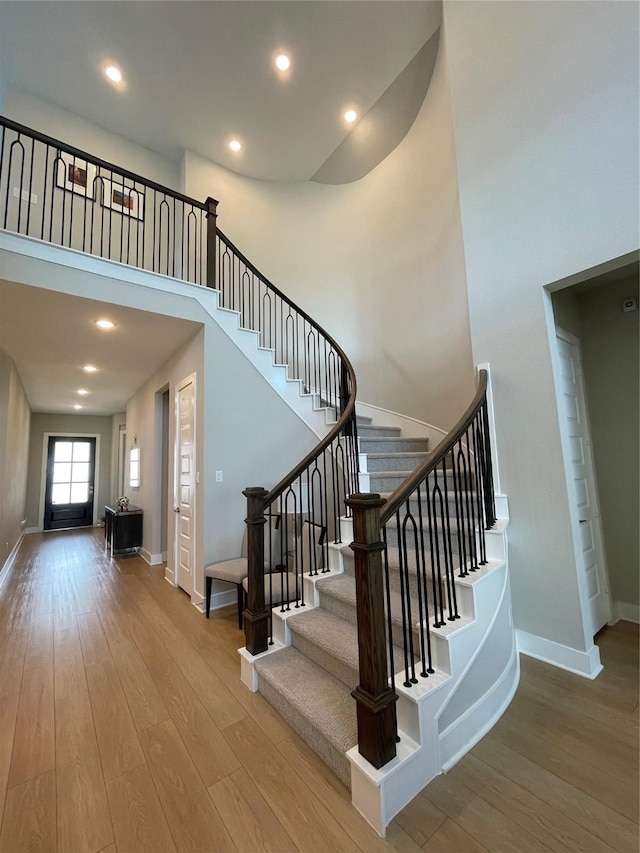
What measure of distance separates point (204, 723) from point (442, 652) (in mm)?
1335

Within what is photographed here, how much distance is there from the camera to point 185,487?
13.2 feet

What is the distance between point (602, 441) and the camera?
300 centimetres

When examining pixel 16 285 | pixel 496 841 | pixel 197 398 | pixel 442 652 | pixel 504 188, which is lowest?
pixel 496 841

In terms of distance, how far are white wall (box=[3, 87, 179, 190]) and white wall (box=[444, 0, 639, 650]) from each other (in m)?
4.36

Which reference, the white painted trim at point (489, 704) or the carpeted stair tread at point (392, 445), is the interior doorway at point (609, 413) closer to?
the white painted trim at point (489, 704)

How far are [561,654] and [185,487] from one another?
361 cm

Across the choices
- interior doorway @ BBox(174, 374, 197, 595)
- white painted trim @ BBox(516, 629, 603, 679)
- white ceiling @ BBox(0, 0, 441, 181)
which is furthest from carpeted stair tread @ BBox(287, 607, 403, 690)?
white ceiling @ BBox(0, 0, 441, 181)

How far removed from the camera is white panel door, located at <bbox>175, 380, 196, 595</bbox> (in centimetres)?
377

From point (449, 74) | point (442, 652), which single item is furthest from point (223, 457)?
Result: point (449, 74)

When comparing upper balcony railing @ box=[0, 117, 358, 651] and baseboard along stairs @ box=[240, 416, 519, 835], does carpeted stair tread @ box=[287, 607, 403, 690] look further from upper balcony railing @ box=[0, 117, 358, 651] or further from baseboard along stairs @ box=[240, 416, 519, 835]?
upper balcony railing @ box=[0, 117, 358, 651]

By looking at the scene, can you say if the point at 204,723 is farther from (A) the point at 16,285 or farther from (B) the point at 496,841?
(A) the point at 16,285

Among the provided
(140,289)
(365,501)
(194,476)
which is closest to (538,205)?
(365,501)

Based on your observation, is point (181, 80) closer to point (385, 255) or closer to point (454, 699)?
point (385, 255)

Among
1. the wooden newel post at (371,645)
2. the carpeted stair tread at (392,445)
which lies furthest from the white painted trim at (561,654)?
the carpeted stair tread at (392,445)
